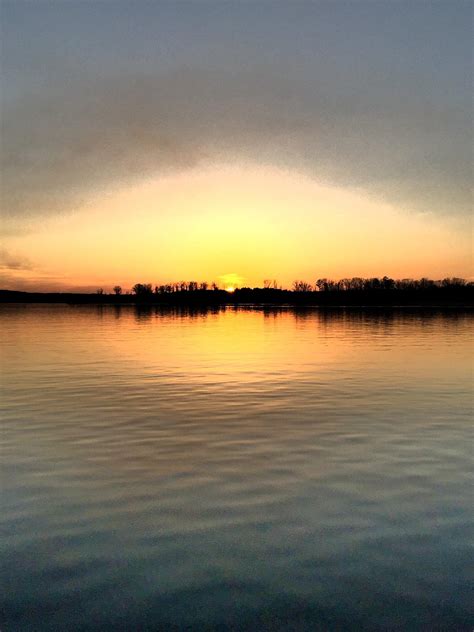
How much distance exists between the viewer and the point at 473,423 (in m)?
20.7

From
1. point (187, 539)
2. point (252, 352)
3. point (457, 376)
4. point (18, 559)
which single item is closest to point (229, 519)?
point (187, 539)

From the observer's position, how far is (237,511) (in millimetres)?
11539

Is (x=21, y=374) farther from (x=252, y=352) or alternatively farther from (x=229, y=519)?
(x=229, y=519)

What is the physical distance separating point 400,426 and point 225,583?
13.3m

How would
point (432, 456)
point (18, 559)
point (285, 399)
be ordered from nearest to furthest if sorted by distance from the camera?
point (18, 559)
point (432, 456)
point (285, 399)

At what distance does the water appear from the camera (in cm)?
798

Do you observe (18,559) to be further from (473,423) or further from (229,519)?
(473,423)

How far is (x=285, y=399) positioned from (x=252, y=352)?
2384 cm

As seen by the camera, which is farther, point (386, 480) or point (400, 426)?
point (400, 426)

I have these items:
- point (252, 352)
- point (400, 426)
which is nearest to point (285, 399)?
point (400, 426)

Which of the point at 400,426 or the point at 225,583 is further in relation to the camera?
the point at 400,426

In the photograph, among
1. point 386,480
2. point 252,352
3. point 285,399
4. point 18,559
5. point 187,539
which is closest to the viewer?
point 18,559

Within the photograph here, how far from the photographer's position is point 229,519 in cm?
1109

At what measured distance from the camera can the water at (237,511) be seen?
314 inches
